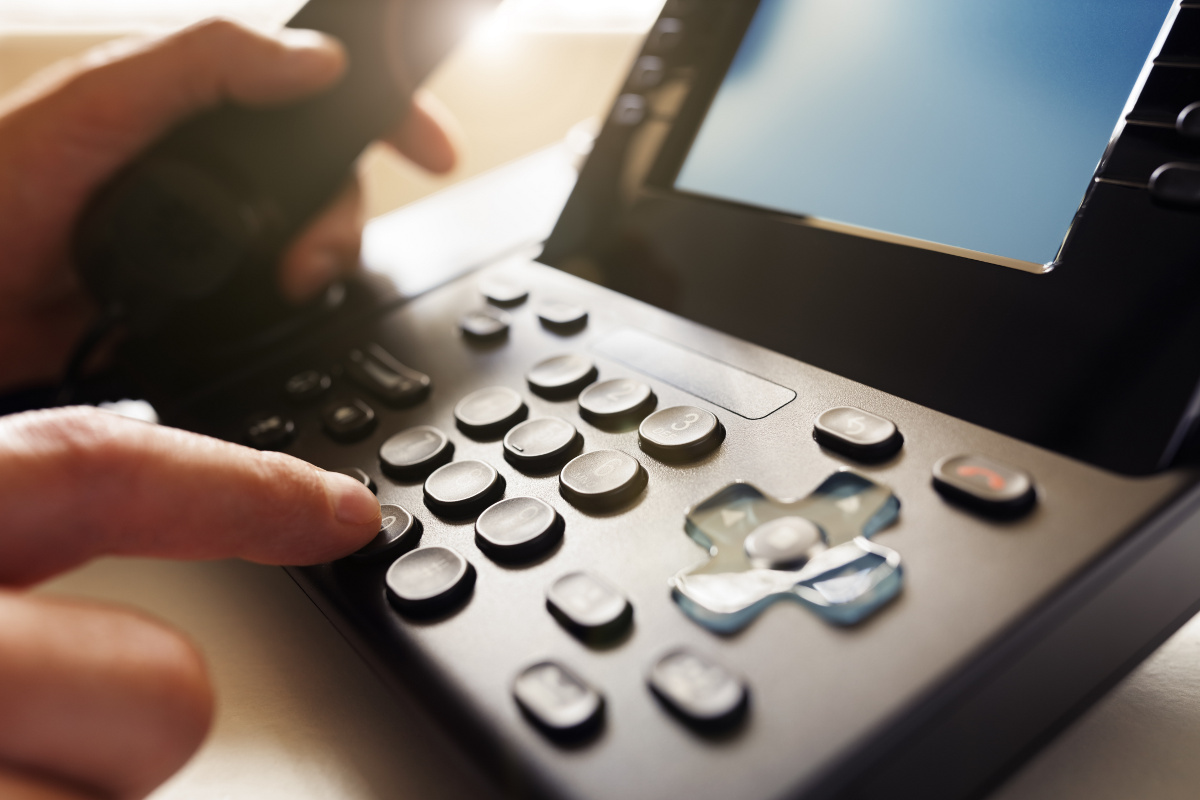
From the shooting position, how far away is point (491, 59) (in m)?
0.87

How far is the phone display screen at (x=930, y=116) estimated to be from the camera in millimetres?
274

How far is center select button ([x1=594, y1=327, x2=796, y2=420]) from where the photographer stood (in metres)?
0.29

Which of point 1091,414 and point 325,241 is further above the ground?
point 1091,414

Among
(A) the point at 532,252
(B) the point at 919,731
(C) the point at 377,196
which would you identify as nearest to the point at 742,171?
(A) the point at 532,252

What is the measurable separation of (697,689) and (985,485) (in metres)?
0.10

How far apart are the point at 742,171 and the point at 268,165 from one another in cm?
28

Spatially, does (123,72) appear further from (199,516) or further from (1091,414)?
(1091,414)

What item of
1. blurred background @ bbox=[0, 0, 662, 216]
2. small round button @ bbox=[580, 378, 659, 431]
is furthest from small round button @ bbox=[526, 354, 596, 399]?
blurred background @ bbox=[0, 0, 662, 216]

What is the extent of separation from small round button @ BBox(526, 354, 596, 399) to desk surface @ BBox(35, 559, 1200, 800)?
4.5 inches

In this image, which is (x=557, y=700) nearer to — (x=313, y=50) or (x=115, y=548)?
(x=115, y=548)

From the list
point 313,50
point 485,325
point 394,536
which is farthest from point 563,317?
point 313,50

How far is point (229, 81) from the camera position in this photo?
47 cm

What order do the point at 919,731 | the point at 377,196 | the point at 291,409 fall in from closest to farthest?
the point at 919,731
the point at 291,409
the point at 377,196

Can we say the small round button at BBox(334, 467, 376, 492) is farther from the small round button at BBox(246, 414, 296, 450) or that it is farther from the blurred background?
the blurred background
